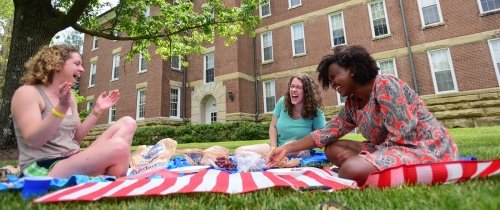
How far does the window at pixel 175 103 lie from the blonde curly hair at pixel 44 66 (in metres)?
15.7

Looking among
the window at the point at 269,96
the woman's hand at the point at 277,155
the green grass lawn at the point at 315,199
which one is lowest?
the green grass lawn at the point at 315,199

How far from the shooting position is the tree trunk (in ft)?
20.7

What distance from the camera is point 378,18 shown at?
46.2 feet

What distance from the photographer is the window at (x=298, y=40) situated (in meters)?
16.1

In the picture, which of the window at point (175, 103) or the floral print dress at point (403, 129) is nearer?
the floral print dress at point (403, 129)

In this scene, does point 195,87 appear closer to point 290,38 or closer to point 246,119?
point 246,119

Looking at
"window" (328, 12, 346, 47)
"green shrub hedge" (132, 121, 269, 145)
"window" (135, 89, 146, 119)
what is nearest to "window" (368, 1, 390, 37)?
"window" (328, 12, 346, 47)

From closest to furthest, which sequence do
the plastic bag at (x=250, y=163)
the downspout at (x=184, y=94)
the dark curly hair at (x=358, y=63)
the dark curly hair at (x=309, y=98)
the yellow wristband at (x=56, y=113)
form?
the yellow wristband at (x=56, y=113)
the dark curly hair at (x=358, y=63)
the plastic bag at (x=250, y=163)
the dark curly hair at (x=309, y=98)
the downspout at (x=184, y=94)

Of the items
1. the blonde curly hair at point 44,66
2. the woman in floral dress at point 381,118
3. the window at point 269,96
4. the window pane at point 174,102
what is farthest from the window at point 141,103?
the woman in floral dress at point 381,118

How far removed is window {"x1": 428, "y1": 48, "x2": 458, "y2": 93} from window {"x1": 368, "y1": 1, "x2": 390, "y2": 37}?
2.36m

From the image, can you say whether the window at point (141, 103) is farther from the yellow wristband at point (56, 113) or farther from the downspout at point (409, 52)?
the yellow wristband at point (56, 113)

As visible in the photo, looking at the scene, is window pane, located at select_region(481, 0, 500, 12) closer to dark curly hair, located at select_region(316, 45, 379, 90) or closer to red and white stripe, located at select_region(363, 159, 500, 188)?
dark curly hair, located at select_region(316, 45, 379, 90)

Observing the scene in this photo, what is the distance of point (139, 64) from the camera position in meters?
19.2

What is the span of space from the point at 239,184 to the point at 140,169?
1.76 m
